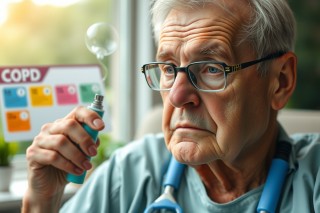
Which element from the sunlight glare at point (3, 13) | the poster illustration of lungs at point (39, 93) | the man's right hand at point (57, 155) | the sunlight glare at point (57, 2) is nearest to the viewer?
the man's right hand at point (57, 155)

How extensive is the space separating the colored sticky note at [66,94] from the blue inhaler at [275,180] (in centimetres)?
58

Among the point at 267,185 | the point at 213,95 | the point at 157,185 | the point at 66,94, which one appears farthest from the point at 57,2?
the point at 267,185

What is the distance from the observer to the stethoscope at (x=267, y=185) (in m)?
1.29

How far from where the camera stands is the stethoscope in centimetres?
129

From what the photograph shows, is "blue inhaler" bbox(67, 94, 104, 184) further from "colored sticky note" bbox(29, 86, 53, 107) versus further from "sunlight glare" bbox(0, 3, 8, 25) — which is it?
"sunlight glare" bbox(0, 3, 8, 25)

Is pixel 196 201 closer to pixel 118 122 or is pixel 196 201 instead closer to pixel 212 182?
pixel 212 182

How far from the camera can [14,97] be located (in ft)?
4.74

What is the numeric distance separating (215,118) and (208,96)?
6 cm

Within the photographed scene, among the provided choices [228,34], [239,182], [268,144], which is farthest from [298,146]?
[228,34]

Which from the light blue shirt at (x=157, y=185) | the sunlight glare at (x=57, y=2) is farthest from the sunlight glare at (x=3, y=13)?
the light blue shirt at (x=157, y=185)

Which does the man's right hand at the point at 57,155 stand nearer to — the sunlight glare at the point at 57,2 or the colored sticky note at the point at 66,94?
the colored sticky note at the point at 66,94

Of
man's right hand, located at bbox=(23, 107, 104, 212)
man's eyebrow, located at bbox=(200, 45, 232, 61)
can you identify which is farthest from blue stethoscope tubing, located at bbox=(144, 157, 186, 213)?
man's eyebrow, located at bbox=(200, 45, 232, 61)

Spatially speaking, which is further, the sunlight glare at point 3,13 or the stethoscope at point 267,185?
the sunlight glare at point 3,13

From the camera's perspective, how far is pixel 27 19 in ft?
7.25
